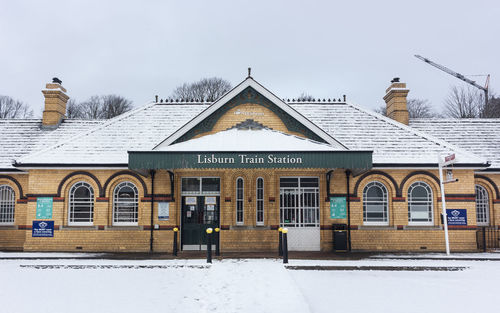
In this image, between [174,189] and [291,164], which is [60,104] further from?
[291,164]

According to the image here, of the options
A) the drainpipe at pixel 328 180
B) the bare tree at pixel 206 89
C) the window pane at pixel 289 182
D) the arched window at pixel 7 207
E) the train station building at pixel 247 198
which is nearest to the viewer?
the train station building at pixel 247 198

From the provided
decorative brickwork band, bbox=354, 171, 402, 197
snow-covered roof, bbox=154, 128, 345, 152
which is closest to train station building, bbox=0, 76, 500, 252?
decorative brickwork band, bbox=354, 171, 402, 197

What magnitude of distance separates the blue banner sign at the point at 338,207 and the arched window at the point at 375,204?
0.89 metres

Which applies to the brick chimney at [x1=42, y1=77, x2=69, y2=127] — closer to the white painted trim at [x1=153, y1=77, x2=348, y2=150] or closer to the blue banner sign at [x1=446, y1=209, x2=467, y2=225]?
the white painted trim at [x1=153, y1=77, x2=348, y2=150]

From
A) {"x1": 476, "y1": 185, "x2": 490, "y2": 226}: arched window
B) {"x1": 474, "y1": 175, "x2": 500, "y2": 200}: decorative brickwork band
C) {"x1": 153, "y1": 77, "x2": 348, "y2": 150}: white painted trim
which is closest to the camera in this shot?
{"x1": 153, "y1": 77, "x2": 348, "y2": 150}: white painted trim

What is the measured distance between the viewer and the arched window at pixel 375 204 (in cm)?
1497

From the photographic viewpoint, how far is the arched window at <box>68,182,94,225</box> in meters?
15.0

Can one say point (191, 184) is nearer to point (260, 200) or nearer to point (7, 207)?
point (260, 200)

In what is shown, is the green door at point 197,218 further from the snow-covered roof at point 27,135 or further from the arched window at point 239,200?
the snow-covered roof at point 27,135

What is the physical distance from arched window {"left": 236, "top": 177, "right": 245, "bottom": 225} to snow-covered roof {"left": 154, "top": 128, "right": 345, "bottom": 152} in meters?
2.13

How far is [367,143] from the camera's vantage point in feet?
51.0

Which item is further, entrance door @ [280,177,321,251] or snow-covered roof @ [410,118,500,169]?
snow-covered roof @ [410,118,500,169]
